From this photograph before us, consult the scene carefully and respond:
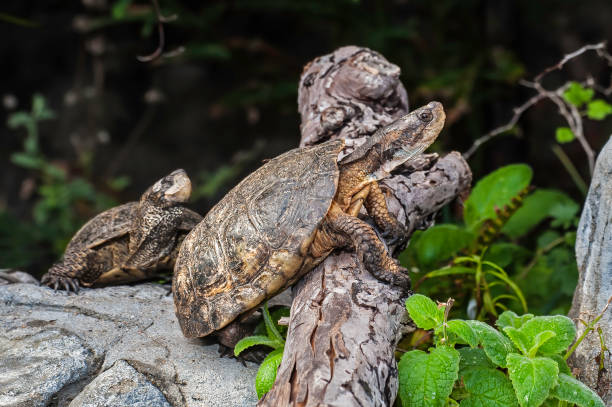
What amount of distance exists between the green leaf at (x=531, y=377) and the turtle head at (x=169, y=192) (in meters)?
1.44

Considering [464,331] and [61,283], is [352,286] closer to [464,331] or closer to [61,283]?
[464,331]

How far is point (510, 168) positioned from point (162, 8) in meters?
2.75

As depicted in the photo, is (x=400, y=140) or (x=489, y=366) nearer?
(x=489, y=366)

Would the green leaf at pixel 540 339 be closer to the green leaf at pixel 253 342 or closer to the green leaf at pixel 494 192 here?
the green leaf at pixel 253 342

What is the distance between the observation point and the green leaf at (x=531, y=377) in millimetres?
1534

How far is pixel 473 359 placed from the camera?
181 centimetres

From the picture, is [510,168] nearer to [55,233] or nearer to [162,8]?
[162,8]

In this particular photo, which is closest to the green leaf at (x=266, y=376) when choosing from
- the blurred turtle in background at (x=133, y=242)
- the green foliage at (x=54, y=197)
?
the blurred turtle in background at (x=133, y=242)

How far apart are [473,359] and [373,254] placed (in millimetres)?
427

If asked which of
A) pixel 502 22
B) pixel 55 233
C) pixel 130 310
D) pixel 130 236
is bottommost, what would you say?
pixel 55 233

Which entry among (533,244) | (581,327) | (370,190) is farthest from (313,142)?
(533,244)

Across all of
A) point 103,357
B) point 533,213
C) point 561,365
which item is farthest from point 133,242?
point 533,213

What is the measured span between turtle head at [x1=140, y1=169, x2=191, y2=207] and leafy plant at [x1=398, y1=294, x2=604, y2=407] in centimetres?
116

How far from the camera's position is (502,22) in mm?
4480
